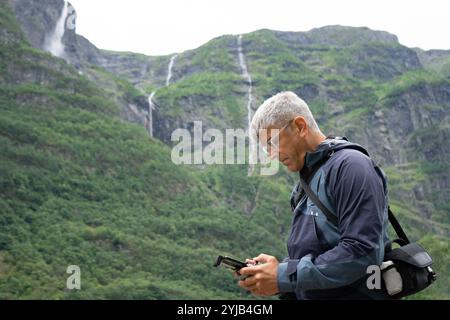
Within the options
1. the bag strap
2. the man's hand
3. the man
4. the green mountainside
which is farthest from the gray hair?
the green mountainside

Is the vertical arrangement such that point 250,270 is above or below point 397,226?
below

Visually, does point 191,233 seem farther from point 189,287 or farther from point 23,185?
point 23,185

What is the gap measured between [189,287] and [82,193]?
32.7m

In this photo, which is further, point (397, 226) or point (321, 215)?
point (397, 226)

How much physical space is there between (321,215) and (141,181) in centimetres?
13241

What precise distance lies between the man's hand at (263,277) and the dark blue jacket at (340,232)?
0.04 m

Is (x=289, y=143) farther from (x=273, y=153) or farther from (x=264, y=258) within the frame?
(x=264, y=258)

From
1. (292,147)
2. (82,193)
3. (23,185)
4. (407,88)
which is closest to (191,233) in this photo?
(82,193)

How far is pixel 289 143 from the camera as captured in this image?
3500 mm

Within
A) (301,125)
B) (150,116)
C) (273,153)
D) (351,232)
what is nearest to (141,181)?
(150,116)

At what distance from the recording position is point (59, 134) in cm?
12925

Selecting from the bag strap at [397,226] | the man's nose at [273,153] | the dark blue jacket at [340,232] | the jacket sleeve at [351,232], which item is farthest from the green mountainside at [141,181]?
the jacket sleeve at [351,232]

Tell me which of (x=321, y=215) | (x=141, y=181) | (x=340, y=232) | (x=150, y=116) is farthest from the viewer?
(x=150, y=116)

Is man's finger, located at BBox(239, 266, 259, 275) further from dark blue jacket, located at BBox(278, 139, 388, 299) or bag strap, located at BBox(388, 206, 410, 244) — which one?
bag strap, located at BBox(388, 206, 410, 244)
